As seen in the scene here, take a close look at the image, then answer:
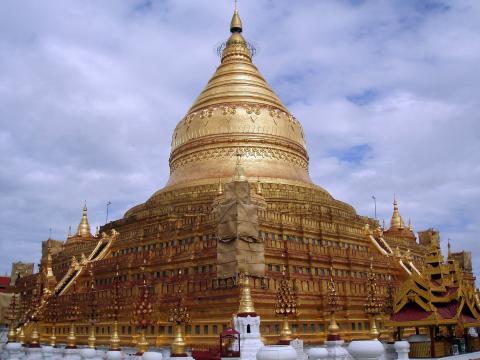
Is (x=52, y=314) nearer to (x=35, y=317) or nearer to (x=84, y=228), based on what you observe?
(x=35, y=317)

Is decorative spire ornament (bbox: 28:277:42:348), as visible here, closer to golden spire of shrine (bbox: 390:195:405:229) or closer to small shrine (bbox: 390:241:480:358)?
small shrine (bbox: 390:241:480:358)

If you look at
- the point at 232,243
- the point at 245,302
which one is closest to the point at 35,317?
the point at 232,243

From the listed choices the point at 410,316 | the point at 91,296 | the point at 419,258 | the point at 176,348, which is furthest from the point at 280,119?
the point at 176,348

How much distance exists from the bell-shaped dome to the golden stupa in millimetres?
95

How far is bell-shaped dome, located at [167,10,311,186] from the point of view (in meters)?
36.6

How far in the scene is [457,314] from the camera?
19.3 metres

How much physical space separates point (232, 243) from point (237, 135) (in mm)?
14154

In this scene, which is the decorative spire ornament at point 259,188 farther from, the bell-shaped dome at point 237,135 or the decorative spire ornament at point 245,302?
the decorative spire ornament at point 245,302

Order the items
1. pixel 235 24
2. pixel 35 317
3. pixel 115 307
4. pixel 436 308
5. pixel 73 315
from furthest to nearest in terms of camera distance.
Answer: pixel 235 24 → pixel 73 315 → pixel 35 317 → pixel 115 307 → pixel 436 308

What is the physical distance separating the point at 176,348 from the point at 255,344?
436 centimetres

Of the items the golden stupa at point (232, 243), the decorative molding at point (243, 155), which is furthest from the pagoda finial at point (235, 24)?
the decorative molding at point (243, 155)

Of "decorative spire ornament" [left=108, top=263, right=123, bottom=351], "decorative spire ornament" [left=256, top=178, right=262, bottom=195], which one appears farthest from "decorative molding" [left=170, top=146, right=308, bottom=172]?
"decorative spire ornament" [left=108, top=263, right=123, bottom=351]

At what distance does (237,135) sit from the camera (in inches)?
1474

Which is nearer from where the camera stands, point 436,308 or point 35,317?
point 436,308
